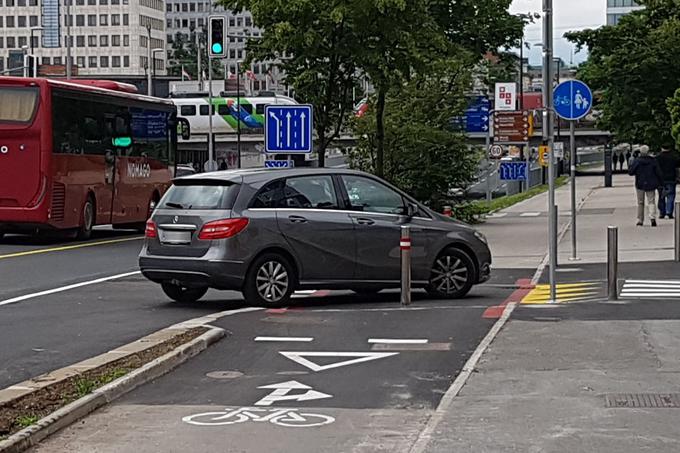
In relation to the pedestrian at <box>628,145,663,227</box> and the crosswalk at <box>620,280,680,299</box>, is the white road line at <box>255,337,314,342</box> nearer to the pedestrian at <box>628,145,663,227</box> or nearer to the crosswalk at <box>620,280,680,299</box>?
the crosswalk at <box>620,280,680,299</box>

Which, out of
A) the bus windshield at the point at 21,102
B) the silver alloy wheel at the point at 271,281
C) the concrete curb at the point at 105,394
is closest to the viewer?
the concrete curb at the point at 105,394

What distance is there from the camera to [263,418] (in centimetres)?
868

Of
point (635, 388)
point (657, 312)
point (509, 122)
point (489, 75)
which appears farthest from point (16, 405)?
point (509, 122)

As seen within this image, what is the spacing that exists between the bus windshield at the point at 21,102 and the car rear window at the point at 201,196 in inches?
424

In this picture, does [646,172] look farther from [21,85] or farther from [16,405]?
[16,405]

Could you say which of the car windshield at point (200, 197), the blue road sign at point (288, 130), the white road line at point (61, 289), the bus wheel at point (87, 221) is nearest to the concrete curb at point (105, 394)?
the car windshield at point (200, 197)

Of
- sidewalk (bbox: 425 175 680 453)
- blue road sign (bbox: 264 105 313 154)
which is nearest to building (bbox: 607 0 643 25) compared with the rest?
blue road sign (bbox: 264 105 313 154)

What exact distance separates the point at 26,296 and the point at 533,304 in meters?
6.55

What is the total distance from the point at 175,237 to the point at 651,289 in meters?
6.50

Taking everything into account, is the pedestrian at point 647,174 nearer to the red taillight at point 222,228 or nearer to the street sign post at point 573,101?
the street sign post at point 573,101

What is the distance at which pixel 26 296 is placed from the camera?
16.3m

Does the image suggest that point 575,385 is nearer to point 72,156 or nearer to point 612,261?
point 612,261

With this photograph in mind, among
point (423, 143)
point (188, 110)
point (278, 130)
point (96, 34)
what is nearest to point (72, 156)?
point (278, 130)

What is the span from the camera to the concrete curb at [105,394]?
25.2ft
